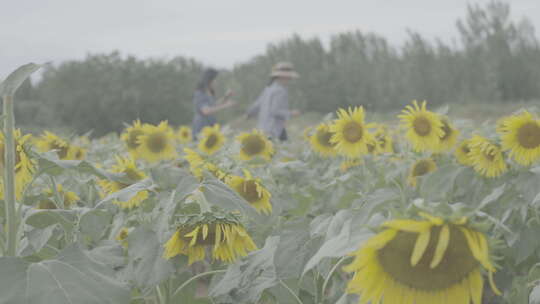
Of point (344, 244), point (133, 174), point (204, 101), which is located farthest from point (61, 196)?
point (204, 101)

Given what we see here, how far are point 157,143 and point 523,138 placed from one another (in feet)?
5.79

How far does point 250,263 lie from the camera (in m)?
1.28

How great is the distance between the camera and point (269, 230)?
1.93 metres

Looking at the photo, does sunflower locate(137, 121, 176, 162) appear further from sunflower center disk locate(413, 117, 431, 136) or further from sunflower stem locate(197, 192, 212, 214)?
sunflower stem locate(197, 192, 212, 214)

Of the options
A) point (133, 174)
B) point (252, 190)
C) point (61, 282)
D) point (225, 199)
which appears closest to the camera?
point (61, 282)

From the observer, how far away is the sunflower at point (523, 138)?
1953 millimetres

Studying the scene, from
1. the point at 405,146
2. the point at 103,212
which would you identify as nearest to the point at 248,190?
the point at 103,212

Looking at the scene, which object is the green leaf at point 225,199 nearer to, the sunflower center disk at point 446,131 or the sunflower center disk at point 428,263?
the sunflower center disk at point 428,263

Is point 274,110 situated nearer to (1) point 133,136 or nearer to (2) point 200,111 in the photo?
(2) point 200,111

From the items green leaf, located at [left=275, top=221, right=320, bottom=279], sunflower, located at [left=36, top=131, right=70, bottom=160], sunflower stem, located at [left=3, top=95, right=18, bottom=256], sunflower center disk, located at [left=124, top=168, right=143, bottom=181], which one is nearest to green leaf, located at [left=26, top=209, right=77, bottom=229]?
sunflower stem, located at [left=3, top=95, right=18, bottom=256]

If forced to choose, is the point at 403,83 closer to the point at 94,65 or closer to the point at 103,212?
the point at 94,65

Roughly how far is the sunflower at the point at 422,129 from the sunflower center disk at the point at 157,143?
1196 mm

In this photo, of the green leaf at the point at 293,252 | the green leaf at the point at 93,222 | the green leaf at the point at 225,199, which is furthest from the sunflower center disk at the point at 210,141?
the green leaf at the point at 225,199

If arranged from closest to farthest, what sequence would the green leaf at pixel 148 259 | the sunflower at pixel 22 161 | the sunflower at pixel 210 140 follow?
the green leaf at pixel 148 259 < the sunflower at pixel 22 161 < the sunflower at pixel 210 140
